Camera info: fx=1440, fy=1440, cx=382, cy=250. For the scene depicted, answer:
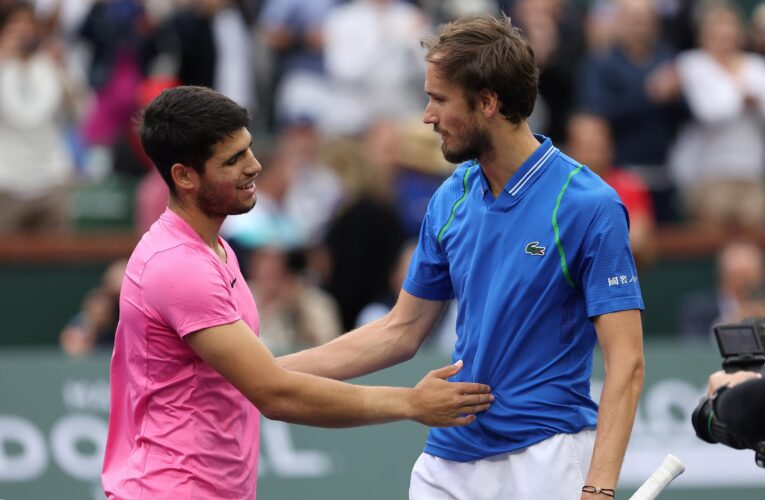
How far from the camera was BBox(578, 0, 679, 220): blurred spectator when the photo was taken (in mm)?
10547

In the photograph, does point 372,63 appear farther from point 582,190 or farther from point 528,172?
point 582,190

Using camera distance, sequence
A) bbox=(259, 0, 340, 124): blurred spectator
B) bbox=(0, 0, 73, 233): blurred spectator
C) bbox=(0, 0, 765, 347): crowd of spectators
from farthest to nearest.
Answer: bbox=(259, 0, 340, 124): blurred spectator → bbox=(0, 0, 73, 233): blurred spectator → bbox=(0, 0, 765, 347): crowd of spectators

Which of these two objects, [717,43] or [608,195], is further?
[717,43]

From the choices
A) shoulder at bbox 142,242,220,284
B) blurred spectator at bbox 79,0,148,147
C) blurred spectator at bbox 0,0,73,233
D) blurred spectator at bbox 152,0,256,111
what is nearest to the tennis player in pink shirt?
shoulder at bbox 142,242,220,284

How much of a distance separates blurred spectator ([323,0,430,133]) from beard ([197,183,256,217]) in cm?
630

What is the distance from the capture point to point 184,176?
14.1 ft

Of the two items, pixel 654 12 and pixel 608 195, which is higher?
pixel 654 12

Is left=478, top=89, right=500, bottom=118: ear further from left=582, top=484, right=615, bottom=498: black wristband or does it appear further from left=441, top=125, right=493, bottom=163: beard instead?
left=582, top=484, right=615, bottom=498: black wristband

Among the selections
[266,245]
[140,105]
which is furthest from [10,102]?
[266,245]

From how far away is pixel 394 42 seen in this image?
35.0 ft

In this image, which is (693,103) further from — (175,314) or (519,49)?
(175,314)

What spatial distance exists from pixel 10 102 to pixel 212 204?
6412mm

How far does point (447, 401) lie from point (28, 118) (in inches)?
264

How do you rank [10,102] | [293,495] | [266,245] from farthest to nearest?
[10,102], [266,245], [293,495]
